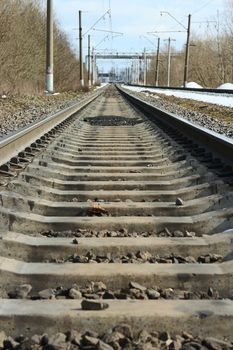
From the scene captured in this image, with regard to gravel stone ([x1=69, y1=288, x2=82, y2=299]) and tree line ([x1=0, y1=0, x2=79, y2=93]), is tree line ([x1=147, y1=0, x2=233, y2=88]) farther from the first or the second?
gravel stone ([x1=69, y1=288, x2=82, y2=299])

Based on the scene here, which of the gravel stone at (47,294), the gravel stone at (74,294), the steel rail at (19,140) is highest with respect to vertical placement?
the steel rail at (19,140)

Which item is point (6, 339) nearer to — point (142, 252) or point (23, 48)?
point (142, 252)

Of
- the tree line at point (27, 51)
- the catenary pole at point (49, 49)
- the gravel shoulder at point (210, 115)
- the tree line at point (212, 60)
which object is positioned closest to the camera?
the gravel shoulder at point (210, 115)

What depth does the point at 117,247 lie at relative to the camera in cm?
333

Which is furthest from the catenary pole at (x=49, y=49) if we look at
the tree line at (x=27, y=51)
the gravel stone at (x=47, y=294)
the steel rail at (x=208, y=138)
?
the gravel stone at (x=47, y=294)

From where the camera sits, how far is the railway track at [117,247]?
2395 mm

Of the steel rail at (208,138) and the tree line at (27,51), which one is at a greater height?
the tree line at (27,51)

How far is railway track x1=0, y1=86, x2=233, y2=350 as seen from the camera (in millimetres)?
2395

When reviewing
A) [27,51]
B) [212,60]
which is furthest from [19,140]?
[212,60]

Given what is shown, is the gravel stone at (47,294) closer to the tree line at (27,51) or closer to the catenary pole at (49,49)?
the tree line at (27,51)

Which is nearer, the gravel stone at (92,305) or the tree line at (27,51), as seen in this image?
the gravel stone at (92,305)

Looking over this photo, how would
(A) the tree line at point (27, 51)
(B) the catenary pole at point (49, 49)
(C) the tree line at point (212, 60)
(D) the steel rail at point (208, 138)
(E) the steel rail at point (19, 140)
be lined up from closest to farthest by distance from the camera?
(E) the steel rail at point (19, 140), (D) the steel rail at point (208, 138), (A) the tree line at point (27, 51), (B) the catenary pole at point (49, 49), (C) the tree line at point (212, 60)

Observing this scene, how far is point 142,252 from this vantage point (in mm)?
3301

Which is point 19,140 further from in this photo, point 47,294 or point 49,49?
point 49,49
